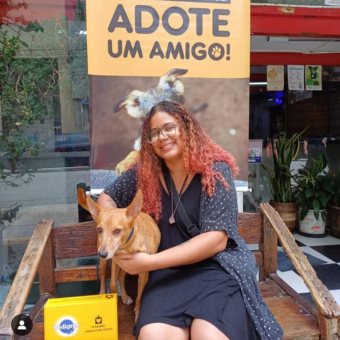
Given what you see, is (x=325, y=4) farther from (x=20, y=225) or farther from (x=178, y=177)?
(x=20, y=225)

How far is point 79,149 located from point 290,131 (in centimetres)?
586

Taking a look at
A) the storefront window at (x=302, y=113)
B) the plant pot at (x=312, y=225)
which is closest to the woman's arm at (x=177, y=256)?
the plant pot at (x=312, y=225)

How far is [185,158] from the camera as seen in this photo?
174cm

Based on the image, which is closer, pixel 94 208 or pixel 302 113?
pixel 94 208

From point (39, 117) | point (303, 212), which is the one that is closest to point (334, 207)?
point (303, 212)

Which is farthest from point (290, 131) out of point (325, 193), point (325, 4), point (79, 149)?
point (79, 149)

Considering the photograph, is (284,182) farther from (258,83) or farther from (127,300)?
(127,300)

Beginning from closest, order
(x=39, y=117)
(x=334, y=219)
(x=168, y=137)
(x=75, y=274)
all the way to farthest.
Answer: (x=168, y=137), (x=75, y=274), (x=39, y=117), (x=334, y=219)

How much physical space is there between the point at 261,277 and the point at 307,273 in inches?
21.6

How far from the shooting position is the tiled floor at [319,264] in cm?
331

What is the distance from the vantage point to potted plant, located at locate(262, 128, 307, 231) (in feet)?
15.3

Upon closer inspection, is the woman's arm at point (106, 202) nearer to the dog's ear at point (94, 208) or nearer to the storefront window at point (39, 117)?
the dog's ear at point (94, 208)

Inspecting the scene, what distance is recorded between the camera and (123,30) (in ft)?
7.42

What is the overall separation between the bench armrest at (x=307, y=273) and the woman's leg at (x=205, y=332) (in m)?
0.55
